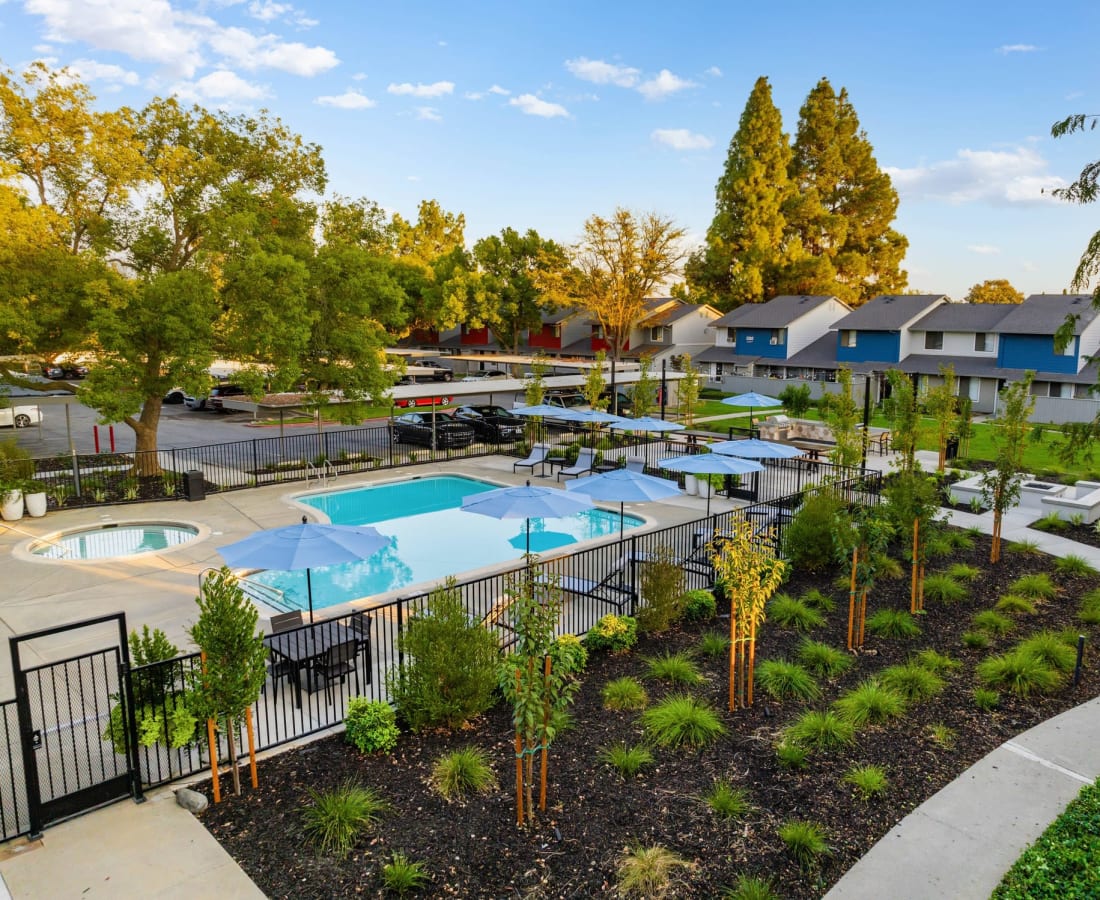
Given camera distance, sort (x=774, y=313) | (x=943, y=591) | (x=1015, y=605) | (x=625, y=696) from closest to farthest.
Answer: (x=625, y=696) → (x=1015, y=605) → (x=943, y=591) → (x=774, y=313)

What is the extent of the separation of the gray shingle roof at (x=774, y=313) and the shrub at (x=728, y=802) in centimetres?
4716

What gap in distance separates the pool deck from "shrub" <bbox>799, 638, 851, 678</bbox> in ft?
23.0

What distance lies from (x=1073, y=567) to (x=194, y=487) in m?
19.6

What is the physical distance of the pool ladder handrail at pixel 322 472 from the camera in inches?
868

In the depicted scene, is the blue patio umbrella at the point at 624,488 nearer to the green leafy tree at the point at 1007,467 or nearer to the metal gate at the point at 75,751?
the green leafy tree at the point at 1007,467

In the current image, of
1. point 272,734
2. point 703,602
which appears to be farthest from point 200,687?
point 703,602

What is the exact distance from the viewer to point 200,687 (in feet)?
22.7

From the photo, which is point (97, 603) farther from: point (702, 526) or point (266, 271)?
point (702, 526)

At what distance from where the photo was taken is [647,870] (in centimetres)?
591

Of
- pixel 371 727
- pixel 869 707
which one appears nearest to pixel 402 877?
pixel 371 727

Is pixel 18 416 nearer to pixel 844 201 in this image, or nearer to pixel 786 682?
pixel 786 682

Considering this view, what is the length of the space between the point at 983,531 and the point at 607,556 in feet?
29.7

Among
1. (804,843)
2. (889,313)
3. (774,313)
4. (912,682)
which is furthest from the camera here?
(774,313)

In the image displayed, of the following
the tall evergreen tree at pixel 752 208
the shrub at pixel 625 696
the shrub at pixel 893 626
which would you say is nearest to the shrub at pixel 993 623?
the shrub at pixel 893 626
